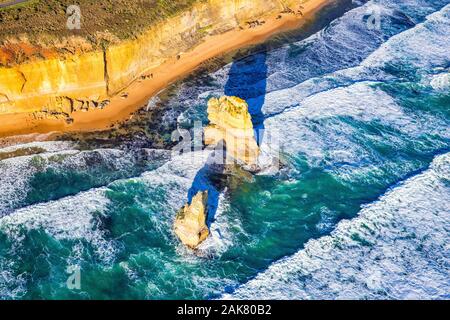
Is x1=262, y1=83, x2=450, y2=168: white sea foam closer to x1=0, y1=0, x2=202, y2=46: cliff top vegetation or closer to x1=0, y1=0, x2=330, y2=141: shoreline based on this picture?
x1=0, y1=0, x2=330, y2=141: shoreline

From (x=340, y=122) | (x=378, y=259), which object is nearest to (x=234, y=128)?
(x=340, y=122)

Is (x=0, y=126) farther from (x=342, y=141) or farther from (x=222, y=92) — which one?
(x=342, y=141)

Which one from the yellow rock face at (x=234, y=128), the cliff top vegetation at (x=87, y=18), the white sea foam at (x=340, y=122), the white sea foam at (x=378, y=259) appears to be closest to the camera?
the white sea foam at (x=378, y=259)
